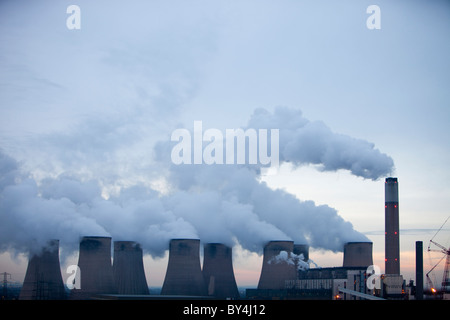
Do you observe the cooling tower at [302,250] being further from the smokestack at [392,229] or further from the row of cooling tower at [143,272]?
the smokestack at [392,229]

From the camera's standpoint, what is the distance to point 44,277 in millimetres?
46438

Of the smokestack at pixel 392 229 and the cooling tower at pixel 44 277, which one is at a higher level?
the smokestack at pixel 392 229

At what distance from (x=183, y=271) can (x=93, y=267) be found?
6065 mm

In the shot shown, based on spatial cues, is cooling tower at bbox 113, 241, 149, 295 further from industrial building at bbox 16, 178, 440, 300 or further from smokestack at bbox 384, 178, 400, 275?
smokestack at bbox 384, 178, 400, 275

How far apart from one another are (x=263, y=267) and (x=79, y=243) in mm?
13827

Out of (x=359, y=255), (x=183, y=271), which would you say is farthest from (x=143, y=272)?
(x=359, y=255)

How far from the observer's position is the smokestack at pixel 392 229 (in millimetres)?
48938

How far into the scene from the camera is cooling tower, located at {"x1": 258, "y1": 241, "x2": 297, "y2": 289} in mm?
51500

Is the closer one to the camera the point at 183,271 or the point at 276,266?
the point at 183,271

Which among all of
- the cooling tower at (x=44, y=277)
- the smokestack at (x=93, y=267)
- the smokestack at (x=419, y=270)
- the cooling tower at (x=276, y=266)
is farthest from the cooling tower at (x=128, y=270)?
the smokestack at (x=419, y=270)

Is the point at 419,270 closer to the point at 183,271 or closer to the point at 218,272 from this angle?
the point at 218,272

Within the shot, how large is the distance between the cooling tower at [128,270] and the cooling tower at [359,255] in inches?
614

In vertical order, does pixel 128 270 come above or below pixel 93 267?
below
